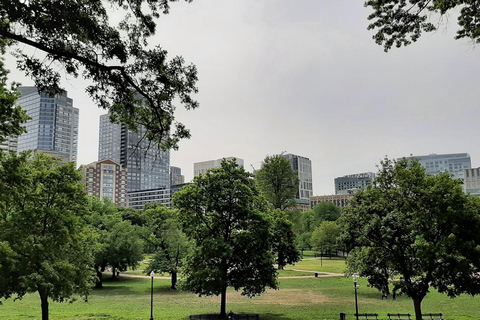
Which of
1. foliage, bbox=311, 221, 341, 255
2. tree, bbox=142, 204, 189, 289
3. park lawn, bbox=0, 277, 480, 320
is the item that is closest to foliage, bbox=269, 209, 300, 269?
park lawn, bbox=0, 277, 480, 320

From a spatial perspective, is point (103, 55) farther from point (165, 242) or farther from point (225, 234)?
point (165, 242)

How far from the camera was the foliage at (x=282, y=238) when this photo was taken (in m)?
27.0

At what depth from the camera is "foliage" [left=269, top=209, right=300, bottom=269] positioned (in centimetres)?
2705

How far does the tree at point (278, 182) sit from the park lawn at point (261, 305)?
47.7 ft

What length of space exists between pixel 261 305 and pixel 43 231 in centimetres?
1666

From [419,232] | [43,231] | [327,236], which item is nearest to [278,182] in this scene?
[327,236]

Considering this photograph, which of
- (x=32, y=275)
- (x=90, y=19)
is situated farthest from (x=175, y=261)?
(x=90, y=19)

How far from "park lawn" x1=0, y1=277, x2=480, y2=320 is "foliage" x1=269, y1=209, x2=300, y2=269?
364 cm

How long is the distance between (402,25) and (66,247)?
64.4 ft

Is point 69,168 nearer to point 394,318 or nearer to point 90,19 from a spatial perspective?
point 90,19

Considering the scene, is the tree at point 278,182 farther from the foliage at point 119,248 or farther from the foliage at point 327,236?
the foliage at point 327,236

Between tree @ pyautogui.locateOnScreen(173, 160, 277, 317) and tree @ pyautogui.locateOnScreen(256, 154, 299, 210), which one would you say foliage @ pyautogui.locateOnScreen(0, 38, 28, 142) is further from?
tree @ pyautogui.locateOnScreen(256, 154, 299, 210)

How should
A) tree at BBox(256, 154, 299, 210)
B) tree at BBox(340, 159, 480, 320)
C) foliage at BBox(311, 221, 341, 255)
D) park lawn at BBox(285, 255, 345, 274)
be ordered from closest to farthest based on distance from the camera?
tree at BBox(340, 159, 480, 320), tree at BBox(256, 154, 299, 210), park lawn at BBox(285, 255, 345, 274), foliage at BBox(311, 221, 341, 255)

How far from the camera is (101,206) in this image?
52.2m
